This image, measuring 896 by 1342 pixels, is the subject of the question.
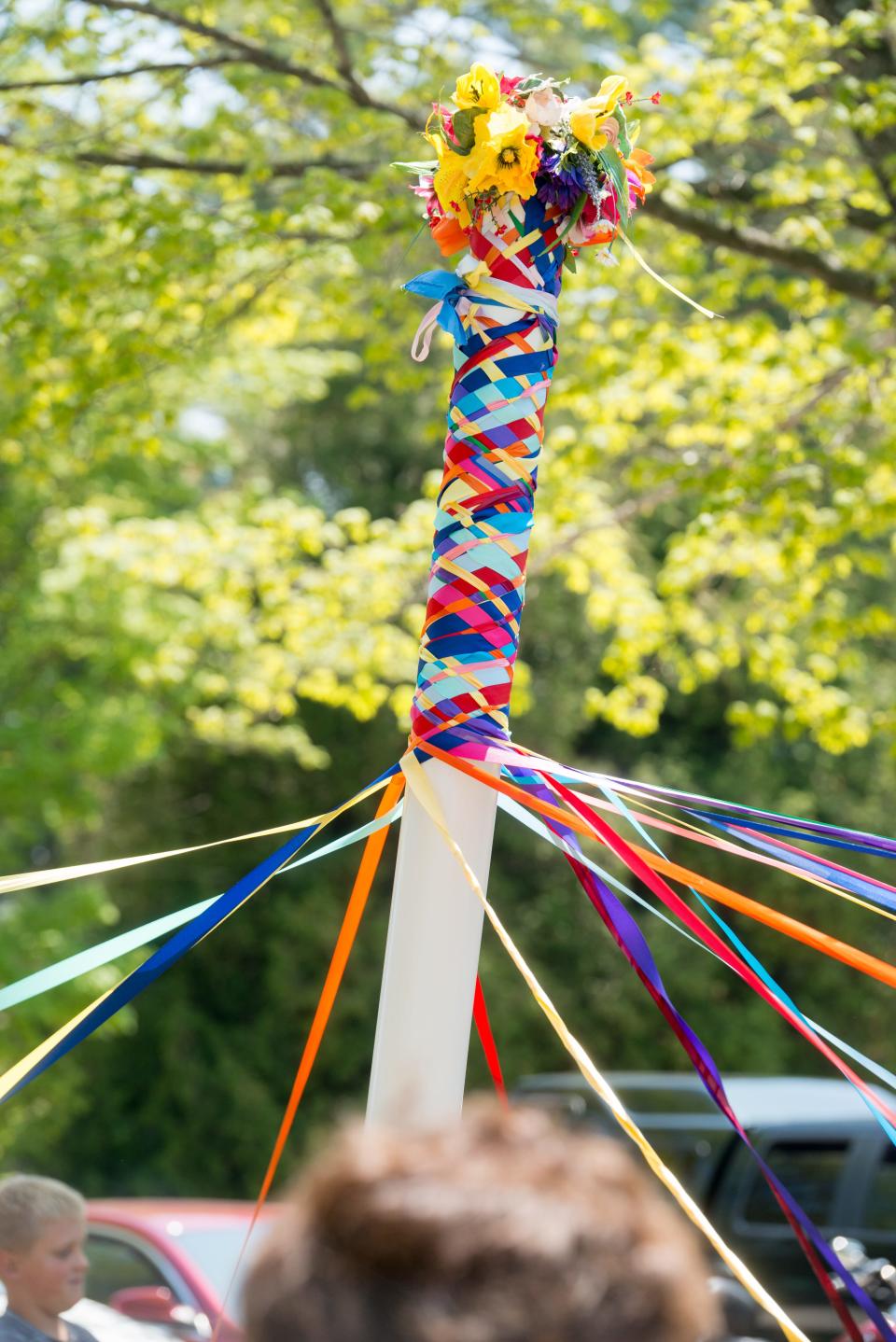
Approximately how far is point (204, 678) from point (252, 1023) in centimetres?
618

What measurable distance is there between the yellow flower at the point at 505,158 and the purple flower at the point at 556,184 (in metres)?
0.03

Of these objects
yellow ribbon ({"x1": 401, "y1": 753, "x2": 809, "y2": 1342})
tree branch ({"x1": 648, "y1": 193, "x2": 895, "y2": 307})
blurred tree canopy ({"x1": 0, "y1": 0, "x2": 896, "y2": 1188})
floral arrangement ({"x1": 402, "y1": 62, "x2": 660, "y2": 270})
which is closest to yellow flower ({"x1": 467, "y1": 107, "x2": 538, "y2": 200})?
floral arrangement ({"x1": 402, "y1": 62, "x2": 660, "y2": 270})

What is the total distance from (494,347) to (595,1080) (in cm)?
93

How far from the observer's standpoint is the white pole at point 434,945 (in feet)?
5.94

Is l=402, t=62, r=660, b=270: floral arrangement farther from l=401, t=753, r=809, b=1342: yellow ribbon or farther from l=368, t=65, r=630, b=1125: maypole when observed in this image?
l=401, t=753, r=809, b=1342: yellow ribbon

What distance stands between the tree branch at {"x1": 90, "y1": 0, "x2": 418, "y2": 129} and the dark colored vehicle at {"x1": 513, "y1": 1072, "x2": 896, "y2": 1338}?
421cm

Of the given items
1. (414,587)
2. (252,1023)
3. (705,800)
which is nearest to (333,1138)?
(705,800)

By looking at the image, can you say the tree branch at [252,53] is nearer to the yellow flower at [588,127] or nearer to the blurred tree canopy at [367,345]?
the blurred tree canopy at [367,345]

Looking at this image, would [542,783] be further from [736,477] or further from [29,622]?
[29,622]

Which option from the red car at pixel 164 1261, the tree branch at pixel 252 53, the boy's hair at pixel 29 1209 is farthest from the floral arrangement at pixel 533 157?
the tree branch at pixel 252 53

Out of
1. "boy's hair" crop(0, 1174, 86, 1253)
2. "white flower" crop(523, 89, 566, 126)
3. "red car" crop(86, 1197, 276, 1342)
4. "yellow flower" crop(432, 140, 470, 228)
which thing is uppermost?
"white flower" crop(523, 89, 566, 126)

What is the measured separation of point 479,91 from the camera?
199 cm

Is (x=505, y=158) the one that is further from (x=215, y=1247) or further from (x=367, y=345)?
(x=367, y=345)

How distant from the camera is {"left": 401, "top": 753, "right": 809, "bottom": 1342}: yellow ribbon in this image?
1.66m
